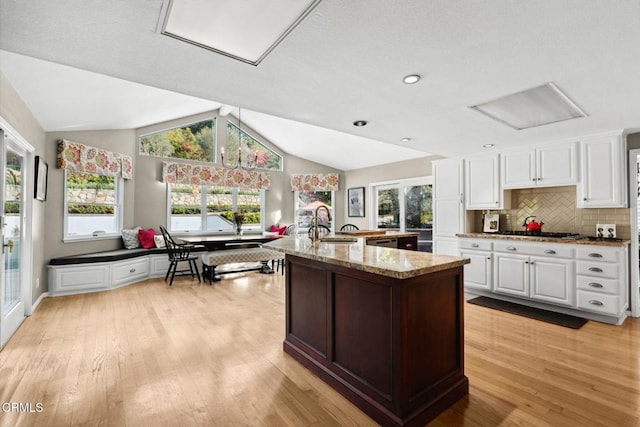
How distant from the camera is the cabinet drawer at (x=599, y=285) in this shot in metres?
3.32

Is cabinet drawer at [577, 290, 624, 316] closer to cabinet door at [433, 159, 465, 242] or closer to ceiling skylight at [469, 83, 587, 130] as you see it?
cabinet door at [433, 159, 465, 242]

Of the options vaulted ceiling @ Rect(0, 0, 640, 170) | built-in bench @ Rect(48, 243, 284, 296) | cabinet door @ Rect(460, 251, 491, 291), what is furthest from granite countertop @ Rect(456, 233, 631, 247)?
built-in bench @ Rect(48, 243, 284, 296)

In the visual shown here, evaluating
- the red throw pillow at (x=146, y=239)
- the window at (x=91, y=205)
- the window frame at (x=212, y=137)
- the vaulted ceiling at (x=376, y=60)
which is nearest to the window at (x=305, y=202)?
the window frame at (x=212, y=137)

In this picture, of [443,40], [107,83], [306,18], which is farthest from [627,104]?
[107,83]

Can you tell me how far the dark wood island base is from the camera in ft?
5.75

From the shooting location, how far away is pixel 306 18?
158 cm

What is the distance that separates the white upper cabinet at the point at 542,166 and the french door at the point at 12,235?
5.66 m

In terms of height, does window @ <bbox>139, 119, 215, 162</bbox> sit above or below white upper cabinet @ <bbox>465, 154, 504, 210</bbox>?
above

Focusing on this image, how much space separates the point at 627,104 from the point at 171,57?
12.1ft

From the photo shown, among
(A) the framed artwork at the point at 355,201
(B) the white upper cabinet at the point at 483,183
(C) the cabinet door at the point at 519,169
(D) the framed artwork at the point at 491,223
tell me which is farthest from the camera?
(A) the framed artwork at the point at 355,201

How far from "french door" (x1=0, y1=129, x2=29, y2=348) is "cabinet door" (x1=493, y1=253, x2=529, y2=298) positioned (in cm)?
541

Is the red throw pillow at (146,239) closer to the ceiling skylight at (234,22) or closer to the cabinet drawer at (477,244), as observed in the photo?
the ceiling skylight at (234,22)

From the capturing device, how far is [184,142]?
21.6 ft

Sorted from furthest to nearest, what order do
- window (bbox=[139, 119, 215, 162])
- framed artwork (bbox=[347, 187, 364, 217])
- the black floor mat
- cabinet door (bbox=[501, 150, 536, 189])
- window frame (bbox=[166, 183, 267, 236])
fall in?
framed artwork (bbox=[347, 187, 364, 217]), window frame (bbox=[166, 183, 267, 236]), window (bbox=[139, 119, 215, 162]), cabinet door (bbox=[501, 150, 536, 189]), the black floor mat
